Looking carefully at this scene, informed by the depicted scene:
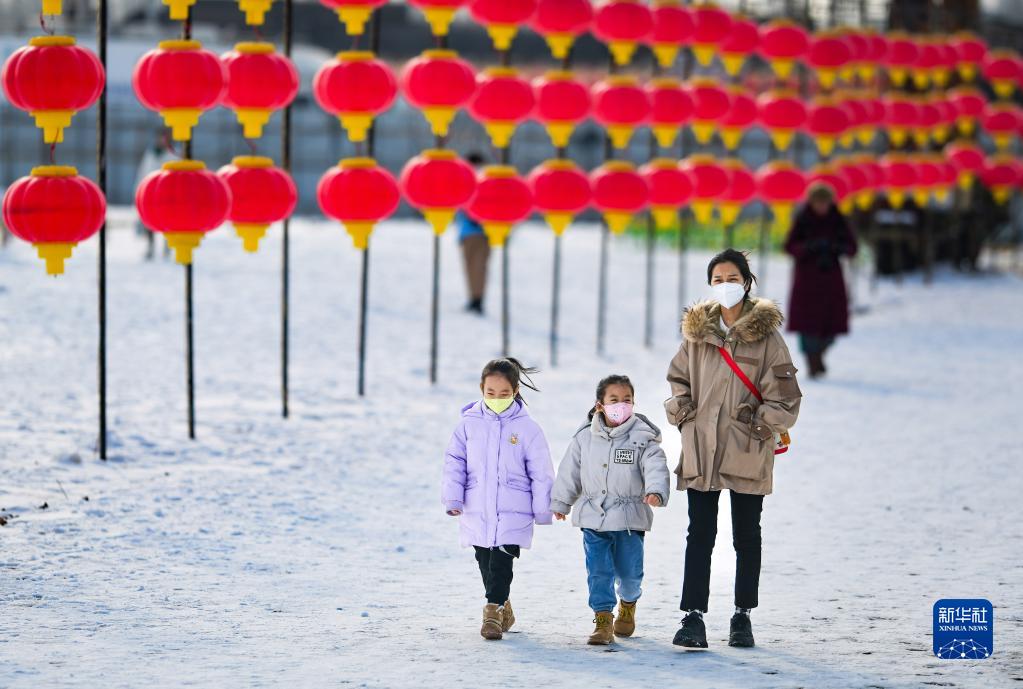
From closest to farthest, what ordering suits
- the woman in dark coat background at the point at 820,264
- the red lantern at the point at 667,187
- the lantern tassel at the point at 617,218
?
the lantern tassel at the point at 617,218 → the woman in dark coat background at the point at 820,264 → the red lantern at the point at 667,187

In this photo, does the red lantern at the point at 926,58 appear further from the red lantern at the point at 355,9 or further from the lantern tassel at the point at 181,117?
the lantern tassel at the point at 181,117

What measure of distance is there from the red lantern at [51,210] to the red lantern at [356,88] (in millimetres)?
2109

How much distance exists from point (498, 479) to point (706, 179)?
27.7 feet

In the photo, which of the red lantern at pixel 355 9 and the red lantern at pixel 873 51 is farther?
the red lantern at pixel 873 51

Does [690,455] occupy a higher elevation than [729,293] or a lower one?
lower

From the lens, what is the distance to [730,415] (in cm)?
600

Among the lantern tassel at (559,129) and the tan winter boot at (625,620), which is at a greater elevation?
the lantern tassel at (559,129)

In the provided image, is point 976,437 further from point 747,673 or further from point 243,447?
point 747,673

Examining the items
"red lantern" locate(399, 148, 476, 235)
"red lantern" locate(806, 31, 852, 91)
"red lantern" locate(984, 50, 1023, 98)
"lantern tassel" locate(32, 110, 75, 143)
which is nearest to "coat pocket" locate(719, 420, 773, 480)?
"lantern tassel" locate(32, 110, 75, 143)

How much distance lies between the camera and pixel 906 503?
29.2 ft

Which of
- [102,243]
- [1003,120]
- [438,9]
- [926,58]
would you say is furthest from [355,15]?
[1003,120]

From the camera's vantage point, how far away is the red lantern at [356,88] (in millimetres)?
10031

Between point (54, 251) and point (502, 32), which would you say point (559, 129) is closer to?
point (502, 32)

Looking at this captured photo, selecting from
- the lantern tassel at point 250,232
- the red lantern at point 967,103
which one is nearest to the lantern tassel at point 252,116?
the lantern tassel at point 250,232
